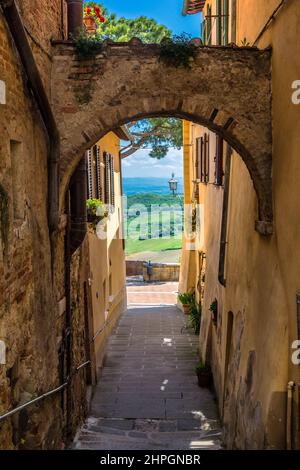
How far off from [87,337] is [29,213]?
4.91 metres

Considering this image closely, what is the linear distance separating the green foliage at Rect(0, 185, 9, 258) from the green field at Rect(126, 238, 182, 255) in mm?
39193

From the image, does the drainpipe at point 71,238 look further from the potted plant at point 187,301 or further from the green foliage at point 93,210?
the potted plant at point 187,301

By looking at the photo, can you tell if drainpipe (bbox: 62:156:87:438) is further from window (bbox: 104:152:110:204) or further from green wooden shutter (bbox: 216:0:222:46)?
window (bbox: 104:152:110:204)

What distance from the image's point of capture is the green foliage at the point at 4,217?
5042mm

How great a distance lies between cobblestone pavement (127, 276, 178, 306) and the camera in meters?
24.2

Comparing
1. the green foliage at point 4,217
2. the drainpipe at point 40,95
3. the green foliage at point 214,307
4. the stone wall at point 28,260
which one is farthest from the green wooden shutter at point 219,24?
the green foliage at point 4,217

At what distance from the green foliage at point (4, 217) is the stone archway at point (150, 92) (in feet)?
7.33

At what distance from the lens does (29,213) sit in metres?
6.15

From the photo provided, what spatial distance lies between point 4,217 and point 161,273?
83.8 ft

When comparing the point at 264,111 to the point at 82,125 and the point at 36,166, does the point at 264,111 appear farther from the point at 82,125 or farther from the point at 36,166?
the point at 36,166

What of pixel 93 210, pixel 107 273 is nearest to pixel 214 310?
pixel 93 210

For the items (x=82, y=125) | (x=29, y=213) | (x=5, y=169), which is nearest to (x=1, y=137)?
(x=5, y=169)

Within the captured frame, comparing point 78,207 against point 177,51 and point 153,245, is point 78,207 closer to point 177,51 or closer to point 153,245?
point 177,51

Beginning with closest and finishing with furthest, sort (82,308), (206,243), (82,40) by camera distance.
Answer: (82,40) → (82,308) → (206,243)
